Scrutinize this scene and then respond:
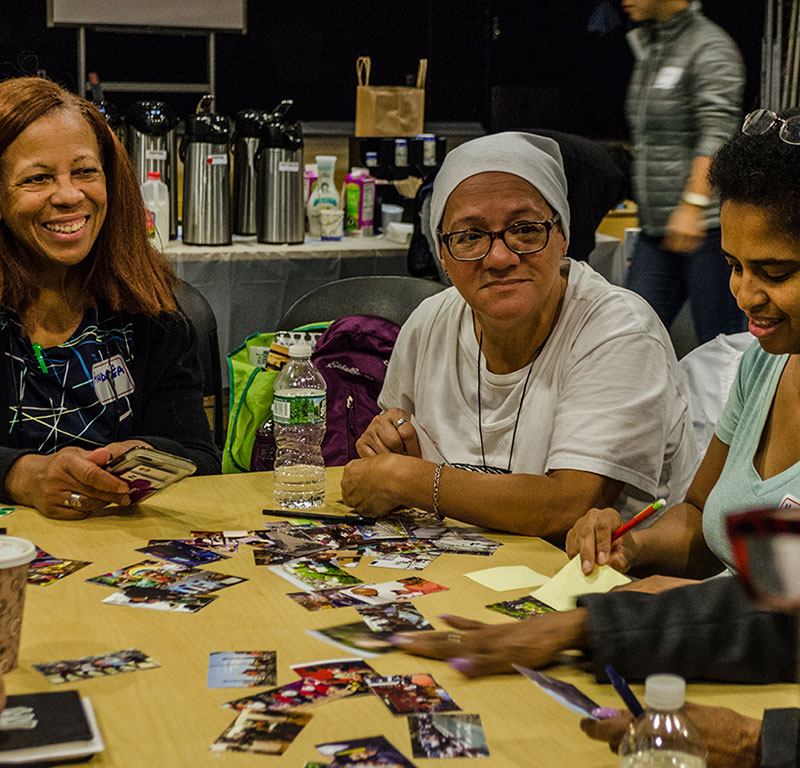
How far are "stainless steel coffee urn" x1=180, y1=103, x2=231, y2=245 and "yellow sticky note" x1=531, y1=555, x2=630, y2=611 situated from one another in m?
3.39

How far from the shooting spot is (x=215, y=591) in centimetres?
157

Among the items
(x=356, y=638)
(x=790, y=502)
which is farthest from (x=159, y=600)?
(x=790, y=502)

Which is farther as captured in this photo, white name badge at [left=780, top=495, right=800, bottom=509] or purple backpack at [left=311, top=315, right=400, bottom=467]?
purple backpack at [left=311, top=315, right=400, bottom=467]

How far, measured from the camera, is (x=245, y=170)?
489 cm

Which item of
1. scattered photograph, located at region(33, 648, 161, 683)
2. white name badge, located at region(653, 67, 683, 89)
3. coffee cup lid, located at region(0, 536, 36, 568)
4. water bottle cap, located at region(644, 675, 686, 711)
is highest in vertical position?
white name badge, located at region(653, 67, 683, 89)

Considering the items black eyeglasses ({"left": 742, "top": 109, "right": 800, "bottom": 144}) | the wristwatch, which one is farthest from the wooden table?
the wristwatch

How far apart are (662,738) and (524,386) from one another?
1130 millimetres

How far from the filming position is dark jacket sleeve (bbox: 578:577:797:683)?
1.30 meters

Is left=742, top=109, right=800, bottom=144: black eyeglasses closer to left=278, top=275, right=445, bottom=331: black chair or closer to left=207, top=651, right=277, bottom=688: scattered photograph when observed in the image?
left=207, top=651, right=277, bottom=688: scattered photograph

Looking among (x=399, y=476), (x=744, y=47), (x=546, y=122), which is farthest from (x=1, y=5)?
(x=399, y=476)

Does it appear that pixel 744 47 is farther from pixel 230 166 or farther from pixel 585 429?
pixel 585 429

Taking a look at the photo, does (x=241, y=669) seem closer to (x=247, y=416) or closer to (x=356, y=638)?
(x=356, y=638)

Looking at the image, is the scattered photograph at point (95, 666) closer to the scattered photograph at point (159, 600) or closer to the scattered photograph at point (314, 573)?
the scattered photograph at point (159, 600)

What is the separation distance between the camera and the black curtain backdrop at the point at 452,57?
740cm
